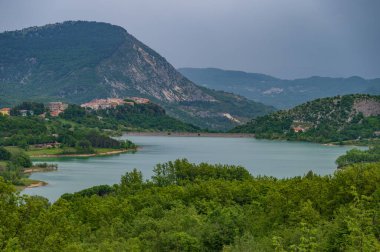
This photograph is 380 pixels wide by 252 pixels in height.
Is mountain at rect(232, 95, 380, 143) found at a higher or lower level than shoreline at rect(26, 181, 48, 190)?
higher

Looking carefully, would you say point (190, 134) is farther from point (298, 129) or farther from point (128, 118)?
point (298, 129)

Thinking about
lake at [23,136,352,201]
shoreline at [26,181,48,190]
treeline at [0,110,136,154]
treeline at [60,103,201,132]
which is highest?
treeline at [60,103,201,132]

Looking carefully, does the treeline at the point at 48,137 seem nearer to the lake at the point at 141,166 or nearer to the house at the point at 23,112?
the lake at the point at 141,166

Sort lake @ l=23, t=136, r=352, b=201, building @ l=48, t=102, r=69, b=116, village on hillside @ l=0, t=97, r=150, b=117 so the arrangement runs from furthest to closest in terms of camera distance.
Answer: building @ l=48, t=102, r=69, b=116, village on hillside @ l=0, t=97, r=150, b=117, lake @ l=23, t=136, r=352, b=201

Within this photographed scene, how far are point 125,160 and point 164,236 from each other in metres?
57.3

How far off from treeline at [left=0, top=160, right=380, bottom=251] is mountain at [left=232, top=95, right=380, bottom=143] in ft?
295

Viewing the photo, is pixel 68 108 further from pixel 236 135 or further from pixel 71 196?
pixel 71 196

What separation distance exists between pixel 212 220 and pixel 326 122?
110 meters

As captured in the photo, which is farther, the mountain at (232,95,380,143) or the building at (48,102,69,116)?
the building at (48,102,69,116)

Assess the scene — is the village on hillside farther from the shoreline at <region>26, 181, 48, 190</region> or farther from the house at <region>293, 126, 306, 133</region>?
the shoreline at <region>26, 181, 48, 190</region>

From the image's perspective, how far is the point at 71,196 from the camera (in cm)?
3806

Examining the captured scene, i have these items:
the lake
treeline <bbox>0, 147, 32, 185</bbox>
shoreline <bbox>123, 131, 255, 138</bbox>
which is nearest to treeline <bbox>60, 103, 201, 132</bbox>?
shoreline <bbox>123, 131, 255, 138</bbox>

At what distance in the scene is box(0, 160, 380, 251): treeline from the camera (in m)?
16.6

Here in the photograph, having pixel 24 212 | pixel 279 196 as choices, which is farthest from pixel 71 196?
pixel 24 212
